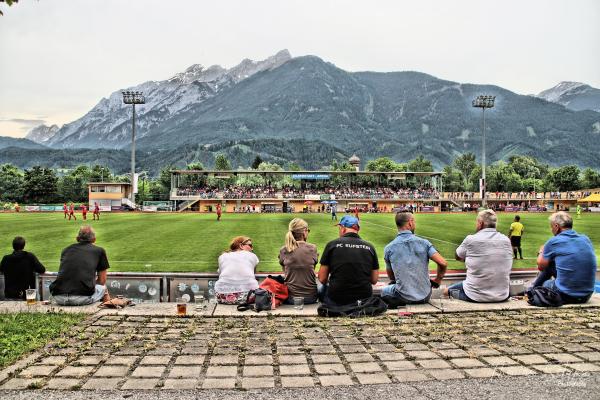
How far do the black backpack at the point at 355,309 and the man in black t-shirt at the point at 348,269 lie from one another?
8 cm

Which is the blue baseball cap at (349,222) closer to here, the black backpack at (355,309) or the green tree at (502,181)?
the black backpack at (355,309)

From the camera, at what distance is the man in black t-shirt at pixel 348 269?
7.11 m

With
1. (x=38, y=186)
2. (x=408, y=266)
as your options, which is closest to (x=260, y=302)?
(x=408, y=266)

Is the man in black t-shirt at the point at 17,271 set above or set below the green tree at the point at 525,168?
below

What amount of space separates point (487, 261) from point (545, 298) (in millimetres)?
1046

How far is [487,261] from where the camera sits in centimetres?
773

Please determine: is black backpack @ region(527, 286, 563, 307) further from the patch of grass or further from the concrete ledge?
the patch of grass

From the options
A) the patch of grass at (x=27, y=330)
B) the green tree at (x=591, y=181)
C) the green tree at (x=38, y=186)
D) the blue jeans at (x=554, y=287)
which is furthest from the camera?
the green tree at (x=591, y=181)

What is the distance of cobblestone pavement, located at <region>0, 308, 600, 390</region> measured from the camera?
15.7 feet

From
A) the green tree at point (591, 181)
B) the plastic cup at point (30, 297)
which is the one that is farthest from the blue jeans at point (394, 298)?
the green tree at point (591, 181)

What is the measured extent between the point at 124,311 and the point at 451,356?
4704mm

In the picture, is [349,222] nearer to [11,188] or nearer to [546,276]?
[546,276]

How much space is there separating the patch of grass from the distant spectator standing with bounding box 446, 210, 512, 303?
593 cm

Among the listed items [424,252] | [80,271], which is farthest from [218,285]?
[424,252]
